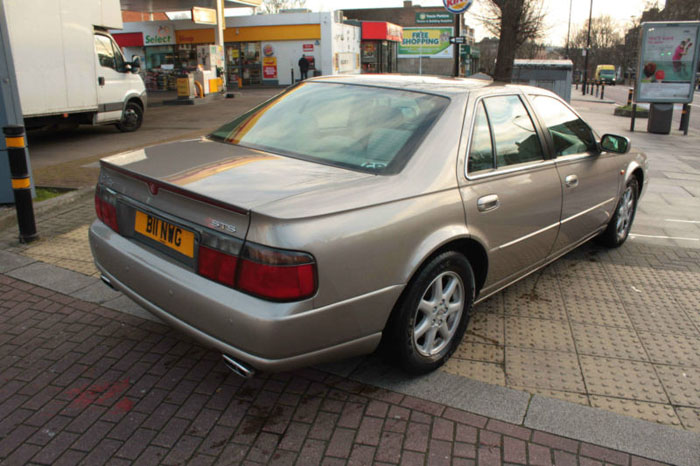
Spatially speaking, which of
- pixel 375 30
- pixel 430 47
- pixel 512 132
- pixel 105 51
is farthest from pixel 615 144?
pixel 430 47

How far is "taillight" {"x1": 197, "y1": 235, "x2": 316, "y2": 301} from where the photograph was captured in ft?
7.77

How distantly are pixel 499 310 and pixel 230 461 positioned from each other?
232 cm

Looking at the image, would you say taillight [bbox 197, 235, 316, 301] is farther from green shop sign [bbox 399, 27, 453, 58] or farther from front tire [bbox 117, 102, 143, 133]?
green shop sign [bbox 399, 27, 453, 58]

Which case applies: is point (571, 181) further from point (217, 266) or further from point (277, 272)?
point (217, 266)

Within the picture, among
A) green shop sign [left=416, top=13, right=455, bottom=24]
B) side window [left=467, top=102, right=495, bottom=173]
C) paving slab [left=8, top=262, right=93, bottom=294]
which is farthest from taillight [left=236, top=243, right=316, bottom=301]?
green shop sign [left=416, top=13, right=455, bottom=24]

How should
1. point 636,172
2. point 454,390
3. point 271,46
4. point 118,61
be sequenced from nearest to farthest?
1. point 454,390
2. point 636,172
3. point 118,61
4. point 271,46

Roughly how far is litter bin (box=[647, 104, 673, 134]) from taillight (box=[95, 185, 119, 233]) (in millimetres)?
15491

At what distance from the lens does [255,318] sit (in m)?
2.40

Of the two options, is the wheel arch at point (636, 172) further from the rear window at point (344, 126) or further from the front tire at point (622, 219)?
the rear window at point (344, 126)

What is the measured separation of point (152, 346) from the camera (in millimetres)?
3469

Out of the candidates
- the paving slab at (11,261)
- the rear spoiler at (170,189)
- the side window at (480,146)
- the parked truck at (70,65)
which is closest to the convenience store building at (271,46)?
the parked truck at (70,65)

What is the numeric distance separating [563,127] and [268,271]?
2.90 metres

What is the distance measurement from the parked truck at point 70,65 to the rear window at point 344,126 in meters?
7.74

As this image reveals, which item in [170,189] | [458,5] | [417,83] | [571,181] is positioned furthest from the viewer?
[458,5]
